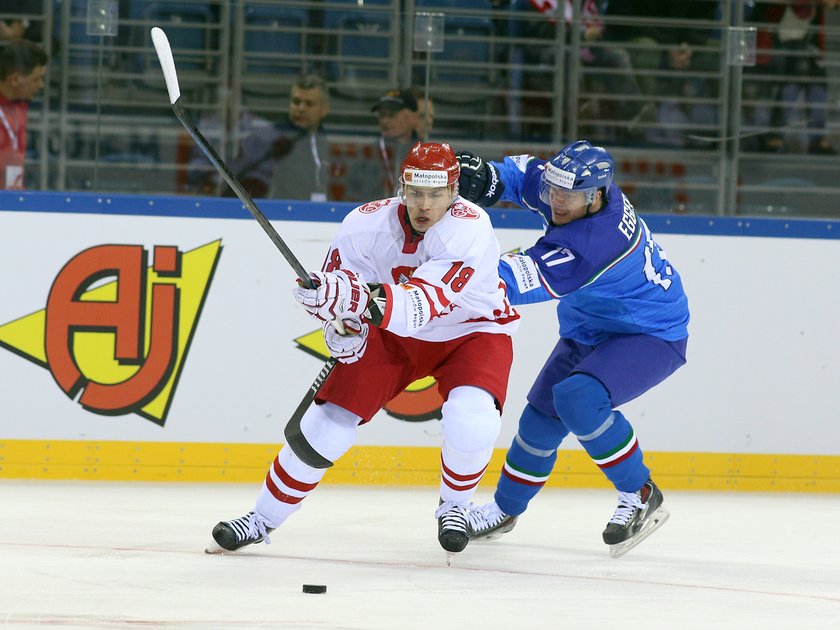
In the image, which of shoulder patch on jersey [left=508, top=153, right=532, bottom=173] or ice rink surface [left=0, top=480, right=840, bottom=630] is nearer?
ice rink surface [left=0, top=480, right=840, bottom=630]

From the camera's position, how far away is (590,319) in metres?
4.15

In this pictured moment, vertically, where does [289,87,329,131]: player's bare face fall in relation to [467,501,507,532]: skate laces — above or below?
above

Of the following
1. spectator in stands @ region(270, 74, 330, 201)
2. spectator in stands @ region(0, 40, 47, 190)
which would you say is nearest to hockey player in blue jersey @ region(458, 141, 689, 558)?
spectator in stands @ region(270, 74, 330, 201)

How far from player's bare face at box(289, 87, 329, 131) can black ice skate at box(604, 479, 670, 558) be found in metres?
2.11

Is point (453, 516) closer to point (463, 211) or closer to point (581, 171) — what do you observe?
point (463, 211)

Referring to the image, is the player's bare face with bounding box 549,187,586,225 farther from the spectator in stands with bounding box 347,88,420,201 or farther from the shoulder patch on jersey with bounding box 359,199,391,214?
the spectator in stands with bounding box 347,88,420,201

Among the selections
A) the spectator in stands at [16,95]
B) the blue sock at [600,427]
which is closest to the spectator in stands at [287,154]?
the spectator in stands at [16,95]

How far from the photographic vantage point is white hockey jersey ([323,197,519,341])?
3.46 metres

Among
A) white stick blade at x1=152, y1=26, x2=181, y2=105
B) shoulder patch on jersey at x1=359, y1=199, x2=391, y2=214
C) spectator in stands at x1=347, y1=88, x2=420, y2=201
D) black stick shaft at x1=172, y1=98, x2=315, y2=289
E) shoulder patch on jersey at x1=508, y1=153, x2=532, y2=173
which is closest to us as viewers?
white stick blade at x1=152, y1=26, x2=181, y2=105

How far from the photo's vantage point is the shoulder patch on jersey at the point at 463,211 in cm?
366

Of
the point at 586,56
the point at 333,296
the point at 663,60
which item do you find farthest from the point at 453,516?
the point at 663,60

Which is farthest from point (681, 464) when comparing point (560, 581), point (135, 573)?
point (135, 573)

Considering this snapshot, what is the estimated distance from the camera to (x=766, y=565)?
3.85 metres

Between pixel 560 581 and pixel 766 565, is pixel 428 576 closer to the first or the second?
pixel 560 581
